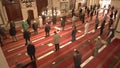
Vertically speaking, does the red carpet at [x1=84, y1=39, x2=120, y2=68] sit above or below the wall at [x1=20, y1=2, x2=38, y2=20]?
below

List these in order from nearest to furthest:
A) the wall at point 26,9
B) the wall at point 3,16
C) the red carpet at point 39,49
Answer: the red carpet at point 39,49, the wall at point 3,16, the wall at point 26,9

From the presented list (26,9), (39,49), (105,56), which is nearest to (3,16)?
(26,9)

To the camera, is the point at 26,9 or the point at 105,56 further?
the point at 26,9

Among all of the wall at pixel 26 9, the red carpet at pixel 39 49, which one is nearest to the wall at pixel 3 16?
the wall at pixel 26 9

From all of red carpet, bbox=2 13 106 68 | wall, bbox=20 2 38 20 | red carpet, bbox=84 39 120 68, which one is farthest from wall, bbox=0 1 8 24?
red carpet, bbox=84 39 120 68

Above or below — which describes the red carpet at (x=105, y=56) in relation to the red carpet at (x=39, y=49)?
below

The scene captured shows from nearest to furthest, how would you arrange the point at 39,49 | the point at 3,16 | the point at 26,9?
the point at 39,49 → the point at 3,16 → the point at 26,9

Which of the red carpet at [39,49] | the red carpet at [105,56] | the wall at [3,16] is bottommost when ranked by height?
the red carpet at [105,56]

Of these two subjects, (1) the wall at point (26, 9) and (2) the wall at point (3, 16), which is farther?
(1) the wall at point (26, 9)

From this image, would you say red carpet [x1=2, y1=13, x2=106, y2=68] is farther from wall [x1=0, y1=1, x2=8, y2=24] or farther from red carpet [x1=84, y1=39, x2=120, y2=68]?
wall [x1=0, y1=1, x2=8, y2=24]

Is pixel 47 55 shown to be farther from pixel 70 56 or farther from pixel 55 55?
pixel 70 56

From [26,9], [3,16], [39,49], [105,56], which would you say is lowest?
[105,56]

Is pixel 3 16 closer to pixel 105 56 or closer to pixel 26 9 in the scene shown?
pixel 26 9

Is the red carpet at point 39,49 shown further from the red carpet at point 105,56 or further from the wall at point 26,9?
the wall at point 26,9
